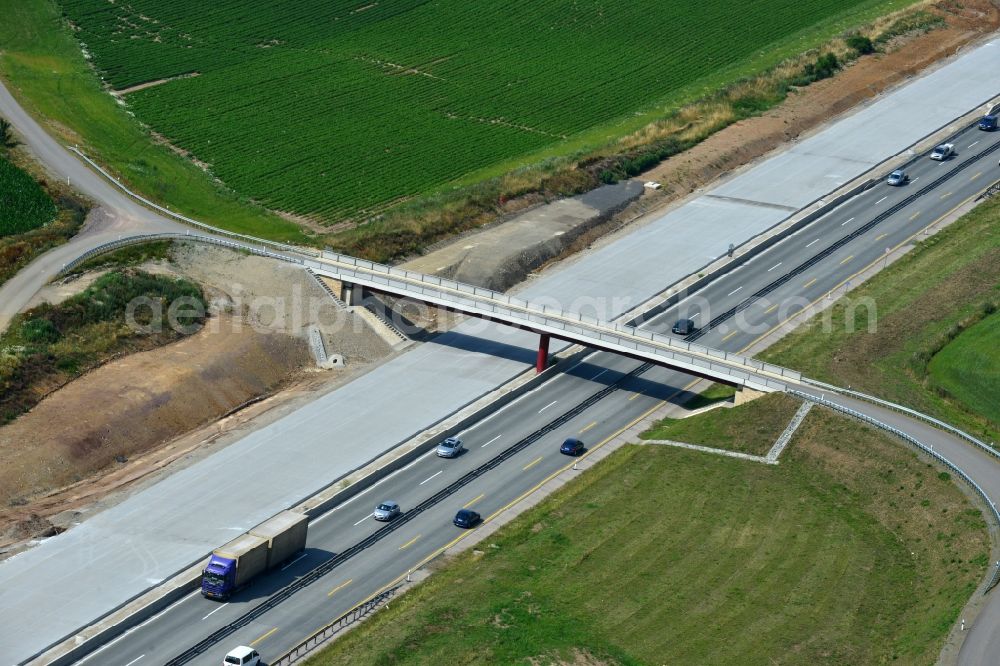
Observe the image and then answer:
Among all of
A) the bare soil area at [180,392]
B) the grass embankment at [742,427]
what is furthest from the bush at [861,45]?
the bare soil area at [180,392]

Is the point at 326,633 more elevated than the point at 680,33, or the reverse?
the point at 680,33

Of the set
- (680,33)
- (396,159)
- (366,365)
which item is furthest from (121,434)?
(680,33)

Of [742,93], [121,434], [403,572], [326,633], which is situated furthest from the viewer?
[742,93]

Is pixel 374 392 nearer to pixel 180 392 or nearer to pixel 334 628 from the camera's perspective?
pixel 180 392

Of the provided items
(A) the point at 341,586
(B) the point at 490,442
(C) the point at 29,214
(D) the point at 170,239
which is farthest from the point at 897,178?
(C) the point at 29,214

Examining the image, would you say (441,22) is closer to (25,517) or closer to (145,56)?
(145,56)

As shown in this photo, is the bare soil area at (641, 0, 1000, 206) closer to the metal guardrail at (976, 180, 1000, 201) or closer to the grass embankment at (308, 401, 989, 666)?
the metal guardrail at (976, 180, 1000, 201)
